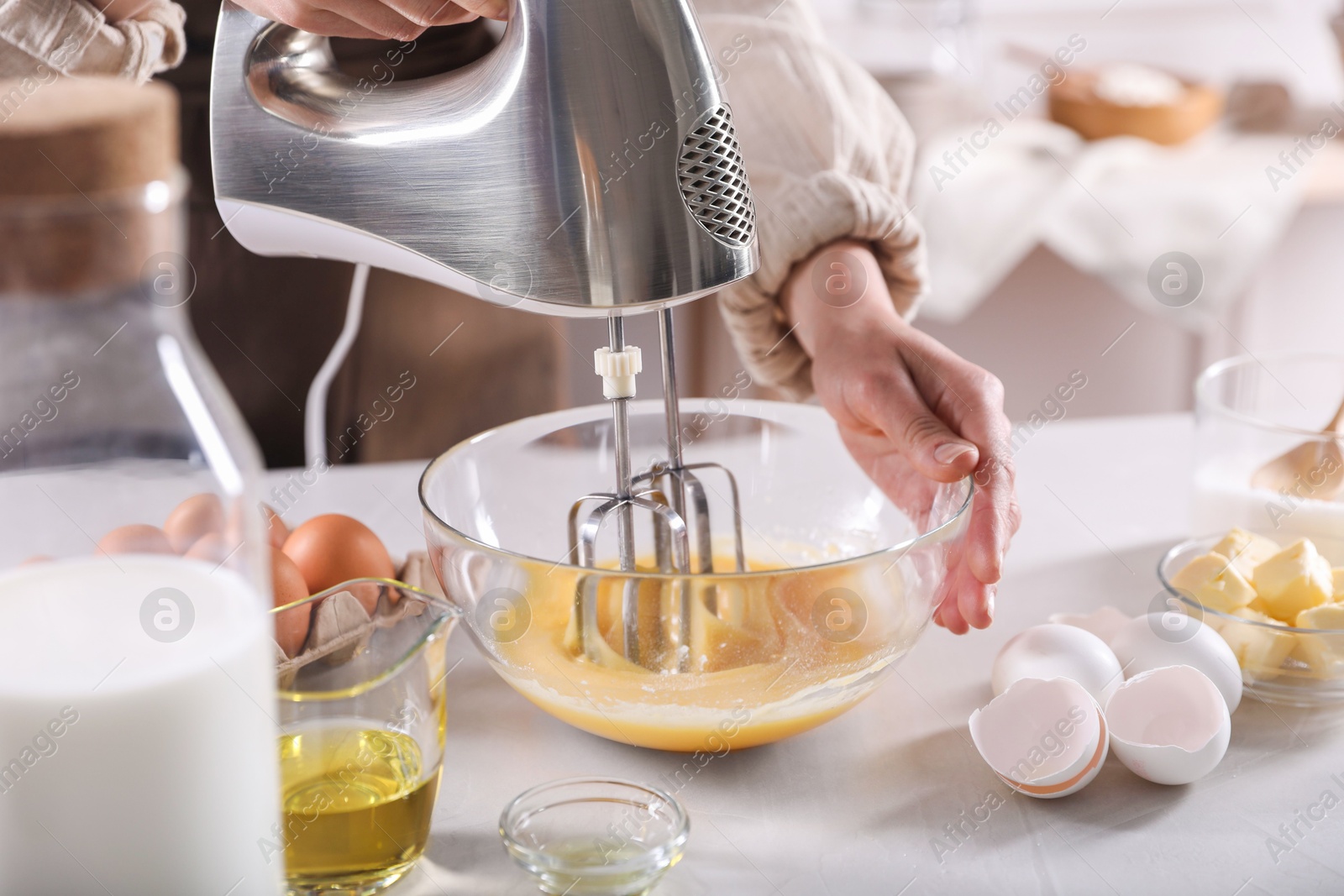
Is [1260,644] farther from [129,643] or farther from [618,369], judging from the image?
[129,643]

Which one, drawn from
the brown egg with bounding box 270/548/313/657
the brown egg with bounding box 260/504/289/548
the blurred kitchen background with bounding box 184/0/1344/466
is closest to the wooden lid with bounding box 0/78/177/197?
the blurred kitchen background with bounding box 184/0/1344/466

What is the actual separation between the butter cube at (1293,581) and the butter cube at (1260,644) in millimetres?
11

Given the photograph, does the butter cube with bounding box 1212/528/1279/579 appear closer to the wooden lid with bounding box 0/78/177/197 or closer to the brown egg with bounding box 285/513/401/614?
the brown egg with bounding box 285/513/401/614

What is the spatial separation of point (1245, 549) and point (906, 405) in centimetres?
20

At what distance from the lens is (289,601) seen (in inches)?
23.4

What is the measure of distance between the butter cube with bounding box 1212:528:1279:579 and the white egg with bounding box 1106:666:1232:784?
4.4 inches

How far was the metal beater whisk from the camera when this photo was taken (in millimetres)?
513

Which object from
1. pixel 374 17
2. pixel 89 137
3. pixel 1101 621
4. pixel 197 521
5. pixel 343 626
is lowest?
pixel 89 137

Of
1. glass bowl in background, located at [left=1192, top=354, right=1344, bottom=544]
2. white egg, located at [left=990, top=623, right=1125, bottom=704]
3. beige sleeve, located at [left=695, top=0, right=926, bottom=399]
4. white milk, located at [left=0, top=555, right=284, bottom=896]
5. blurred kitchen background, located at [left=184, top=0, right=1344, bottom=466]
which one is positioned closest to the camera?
white milk, located at [left=0, top=555, right=284, bottom=896]

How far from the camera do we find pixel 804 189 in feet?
2.72

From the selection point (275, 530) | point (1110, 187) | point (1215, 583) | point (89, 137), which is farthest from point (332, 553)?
point (89, 137)

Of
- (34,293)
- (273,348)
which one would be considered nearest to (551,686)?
(273,348)

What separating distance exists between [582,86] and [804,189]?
0.40 metres

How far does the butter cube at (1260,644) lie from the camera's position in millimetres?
615
